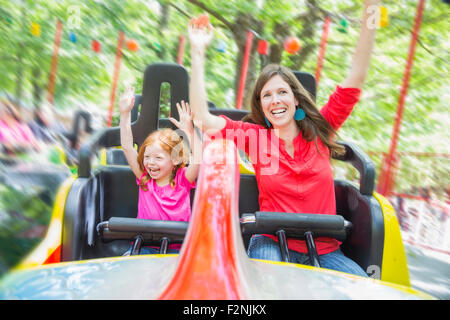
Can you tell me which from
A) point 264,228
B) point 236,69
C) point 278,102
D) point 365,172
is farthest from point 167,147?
point 236,69

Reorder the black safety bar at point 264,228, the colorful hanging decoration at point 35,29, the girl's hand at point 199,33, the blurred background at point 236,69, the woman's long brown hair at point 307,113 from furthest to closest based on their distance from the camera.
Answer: the colorful hanging decoration at point 35,29, the blurred background at point 236,69, the woman's long brown hair at point 307,113, the girl's hand at point 199,33, the black safety bar at point 264,228

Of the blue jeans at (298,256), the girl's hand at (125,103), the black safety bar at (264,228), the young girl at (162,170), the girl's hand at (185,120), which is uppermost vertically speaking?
the girl's hand at (125,103)

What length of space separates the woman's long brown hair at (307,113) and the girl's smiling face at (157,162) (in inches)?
15.9

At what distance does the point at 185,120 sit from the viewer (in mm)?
1383

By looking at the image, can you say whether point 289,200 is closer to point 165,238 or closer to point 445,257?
point 165,238

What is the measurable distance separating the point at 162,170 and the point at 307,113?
552mm

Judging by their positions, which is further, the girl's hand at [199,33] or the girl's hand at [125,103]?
the girl's hand at [125,103]

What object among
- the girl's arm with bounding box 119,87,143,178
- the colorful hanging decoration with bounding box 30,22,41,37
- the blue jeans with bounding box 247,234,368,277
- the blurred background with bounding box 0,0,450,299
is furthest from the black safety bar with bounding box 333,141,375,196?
the colorful hanging decoration with bounding box 30,22,41,37

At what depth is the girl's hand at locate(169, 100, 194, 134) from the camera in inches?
53.8

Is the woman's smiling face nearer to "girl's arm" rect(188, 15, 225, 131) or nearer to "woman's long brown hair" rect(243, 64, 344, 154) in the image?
"woman's long brown hair" rect(243, 64, 344, 154)

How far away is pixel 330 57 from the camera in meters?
5.79

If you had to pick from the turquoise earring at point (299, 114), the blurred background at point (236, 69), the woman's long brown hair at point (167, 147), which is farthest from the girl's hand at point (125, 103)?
the blurred background at point (236, 69)

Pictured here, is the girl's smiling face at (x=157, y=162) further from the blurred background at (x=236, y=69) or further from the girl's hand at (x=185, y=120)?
the blurred background at (x=236, y=69)

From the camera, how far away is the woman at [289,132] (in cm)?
116
